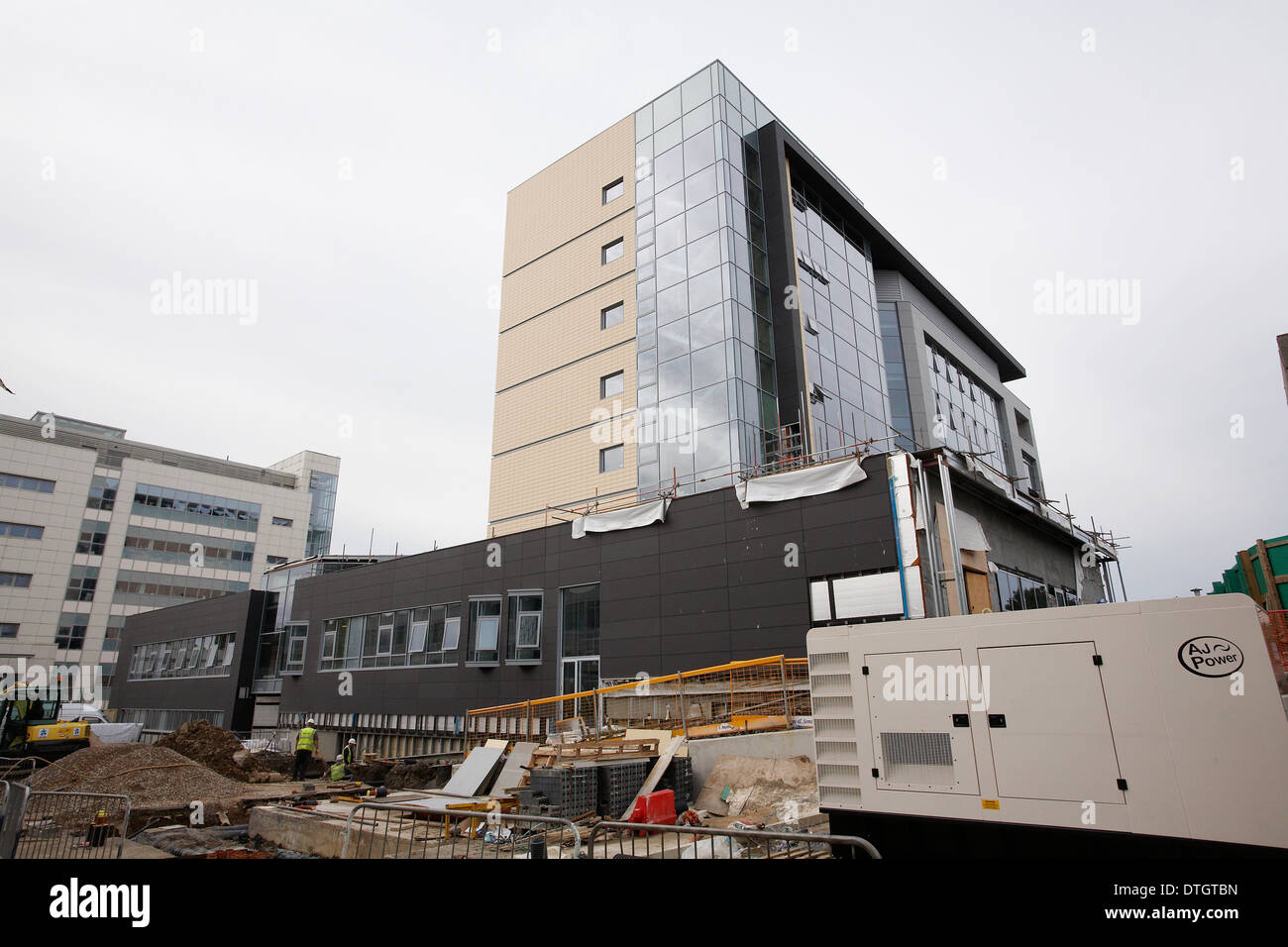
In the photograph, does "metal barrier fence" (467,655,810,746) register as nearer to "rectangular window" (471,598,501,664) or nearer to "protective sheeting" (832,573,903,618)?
"protective sheeting" (832,573,903,618)

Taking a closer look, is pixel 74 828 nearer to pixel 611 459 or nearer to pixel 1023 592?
pixel 611 459

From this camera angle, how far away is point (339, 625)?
34.8m

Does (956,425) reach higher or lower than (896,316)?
lower

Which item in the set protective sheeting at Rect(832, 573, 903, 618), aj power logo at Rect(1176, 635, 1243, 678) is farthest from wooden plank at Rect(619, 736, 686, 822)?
aj power logo at Rect(1176, 635, 1243, 678)

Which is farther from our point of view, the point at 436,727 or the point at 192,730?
the point at 436,727

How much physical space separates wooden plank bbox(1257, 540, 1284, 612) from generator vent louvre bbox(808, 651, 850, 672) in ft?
57.3

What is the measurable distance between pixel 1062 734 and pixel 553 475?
84.8 ft

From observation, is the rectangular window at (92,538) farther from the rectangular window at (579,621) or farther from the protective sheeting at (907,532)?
the protective sheeting at (907,532)

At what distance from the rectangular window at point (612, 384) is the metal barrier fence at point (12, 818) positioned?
Result: 23.6m

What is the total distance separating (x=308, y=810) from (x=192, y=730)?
1460 centimetres

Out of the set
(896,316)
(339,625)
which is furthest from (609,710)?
(896,316)

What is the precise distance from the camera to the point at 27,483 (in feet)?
214
